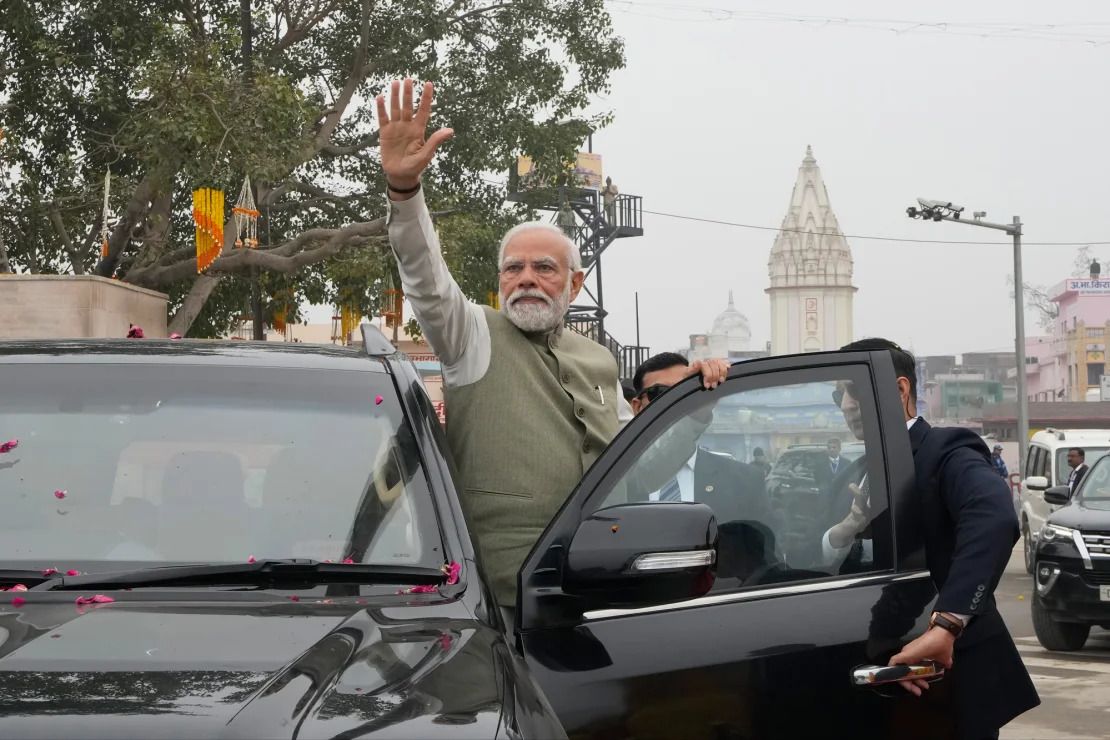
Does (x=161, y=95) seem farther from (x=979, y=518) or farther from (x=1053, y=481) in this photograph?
(x=979, y=518)

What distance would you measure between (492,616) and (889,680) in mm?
1135

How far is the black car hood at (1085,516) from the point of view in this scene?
1218 cm

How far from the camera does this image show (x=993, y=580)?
3.51m

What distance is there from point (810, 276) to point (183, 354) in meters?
152

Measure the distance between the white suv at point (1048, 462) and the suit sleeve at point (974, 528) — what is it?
15.9 meters

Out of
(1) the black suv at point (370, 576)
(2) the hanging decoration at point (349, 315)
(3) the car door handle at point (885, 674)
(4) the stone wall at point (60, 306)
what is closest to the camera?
(1) the black suv at point (370, 576)

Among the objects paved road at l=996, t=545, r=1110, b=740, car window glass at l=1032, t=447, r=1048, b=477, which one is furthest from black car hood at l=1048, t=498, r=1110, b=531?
car window glass at l=1032, t=447, r=1048, b=477

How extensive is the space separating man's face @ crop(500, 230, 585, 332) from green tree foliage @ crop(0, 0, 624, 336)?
50.1ft

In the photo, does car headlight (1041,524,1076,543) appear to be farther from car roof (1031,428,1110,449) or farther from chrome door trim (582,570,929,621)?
chrome door trim (582,570,929,621)

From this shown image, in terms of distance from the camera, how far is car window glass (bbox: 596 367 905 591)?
3.43 m

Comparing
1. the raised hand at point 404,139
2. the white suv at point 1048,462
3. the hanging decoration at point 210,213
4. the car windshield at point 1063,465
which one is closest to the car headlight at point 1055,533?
the white suv at point 1048,462

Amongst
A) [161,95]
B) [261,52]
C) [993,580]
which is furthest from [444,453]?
[261,52]

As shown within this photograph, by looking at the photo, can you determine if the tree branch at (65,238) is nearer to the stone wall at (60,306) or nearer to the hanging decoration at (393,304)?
the stone wall at (60,306)

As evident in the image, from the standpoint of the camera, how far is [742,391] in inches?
138
